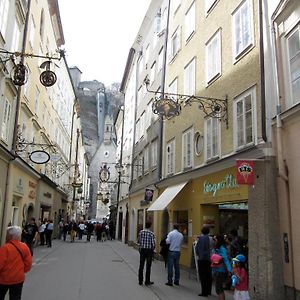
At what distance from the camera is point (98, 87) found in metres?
139

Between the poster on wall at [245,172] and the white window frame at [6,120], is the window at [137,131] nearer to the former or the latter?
the white window frame at [6,120]

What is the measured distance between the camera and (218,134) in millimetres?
13266

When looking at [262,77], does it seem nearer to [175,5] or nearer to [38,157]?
[38,157]

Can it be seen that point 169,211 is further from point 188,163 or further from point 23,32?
point 23,32

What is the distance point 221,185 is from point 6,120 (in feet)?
32.7

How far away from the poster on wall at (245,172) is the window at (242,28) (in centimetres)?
373

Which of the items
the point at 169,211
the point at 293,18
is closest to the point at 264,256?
the point at 293,18

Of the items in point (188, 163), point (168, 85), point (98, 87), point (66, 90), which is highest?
point (98, 87)

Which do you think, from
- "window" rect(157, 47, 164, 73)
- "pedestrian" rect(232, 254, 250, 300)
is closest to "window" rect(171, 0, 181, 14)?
"window" rect(157, 47, 164, 73)

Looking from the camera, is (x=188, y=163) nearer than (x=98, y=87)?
Yes

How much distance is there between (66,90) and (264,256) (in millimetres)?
35645

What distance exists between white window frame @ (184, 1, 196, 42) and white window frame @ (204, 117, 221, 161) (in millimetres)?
5026

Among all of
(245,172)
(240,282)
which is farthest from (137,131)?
(240,282)

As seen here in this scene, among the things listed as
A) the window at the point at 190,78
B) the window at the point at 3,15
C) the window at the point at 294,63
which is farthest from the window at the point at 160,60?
the window at the point at 294,63
